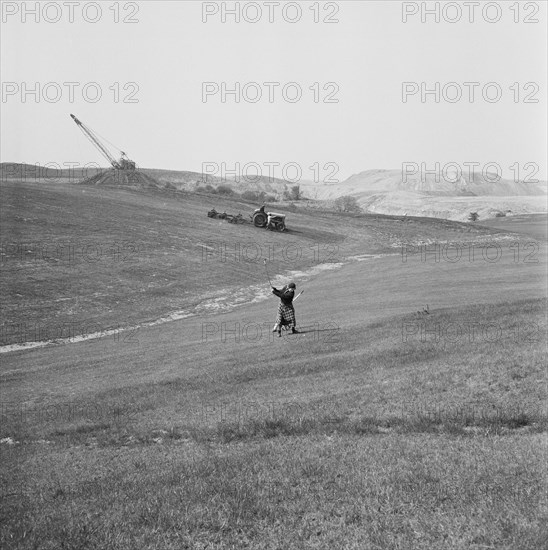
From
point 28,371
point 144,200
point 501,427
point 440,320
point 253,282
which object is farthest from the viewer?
point 144,200

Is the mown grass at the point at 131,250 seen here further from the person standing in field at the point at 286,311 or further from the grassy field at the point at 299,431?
the person standing in field at the point at 286,311

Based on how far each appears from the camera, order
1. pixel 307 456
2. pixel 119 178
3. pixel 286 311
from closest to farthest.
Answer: pixel 307 456 → pixel 286 311 → pixel 119 178

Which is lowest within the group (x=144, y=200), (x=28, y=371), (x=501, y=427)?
(x=28, y=371)

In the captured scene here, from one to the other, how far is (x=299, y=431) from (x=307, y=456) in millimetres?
2167

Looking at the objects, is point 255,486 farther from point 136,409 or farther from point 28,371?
point 28,371

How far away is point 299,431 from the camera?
13477mm

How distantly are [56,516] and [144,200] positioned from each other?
8561 centimetres

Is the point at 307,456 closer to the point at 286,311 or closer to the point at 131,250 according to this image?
the point at 286,311

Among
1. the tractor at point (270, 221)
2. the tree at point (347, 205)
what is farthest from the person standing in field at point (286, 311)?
the tree at point (347, 205)

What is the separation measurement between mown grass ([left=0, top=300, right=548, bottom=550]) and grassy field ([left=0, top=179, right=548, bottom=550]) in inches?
1.7

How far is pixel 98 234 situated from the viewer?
61.7m

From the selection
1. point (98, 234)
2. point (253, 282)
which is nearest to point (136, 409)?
point (253, 282)

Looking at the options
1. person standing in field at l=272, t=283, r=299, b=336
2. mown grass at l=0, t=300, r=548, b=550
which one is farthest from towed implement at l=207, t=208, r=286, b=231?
mown grass at l=0, t=300, r=548, b=550

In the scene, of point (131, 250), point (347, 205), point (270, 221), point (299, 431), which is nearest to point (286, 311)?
point (299, 431)
